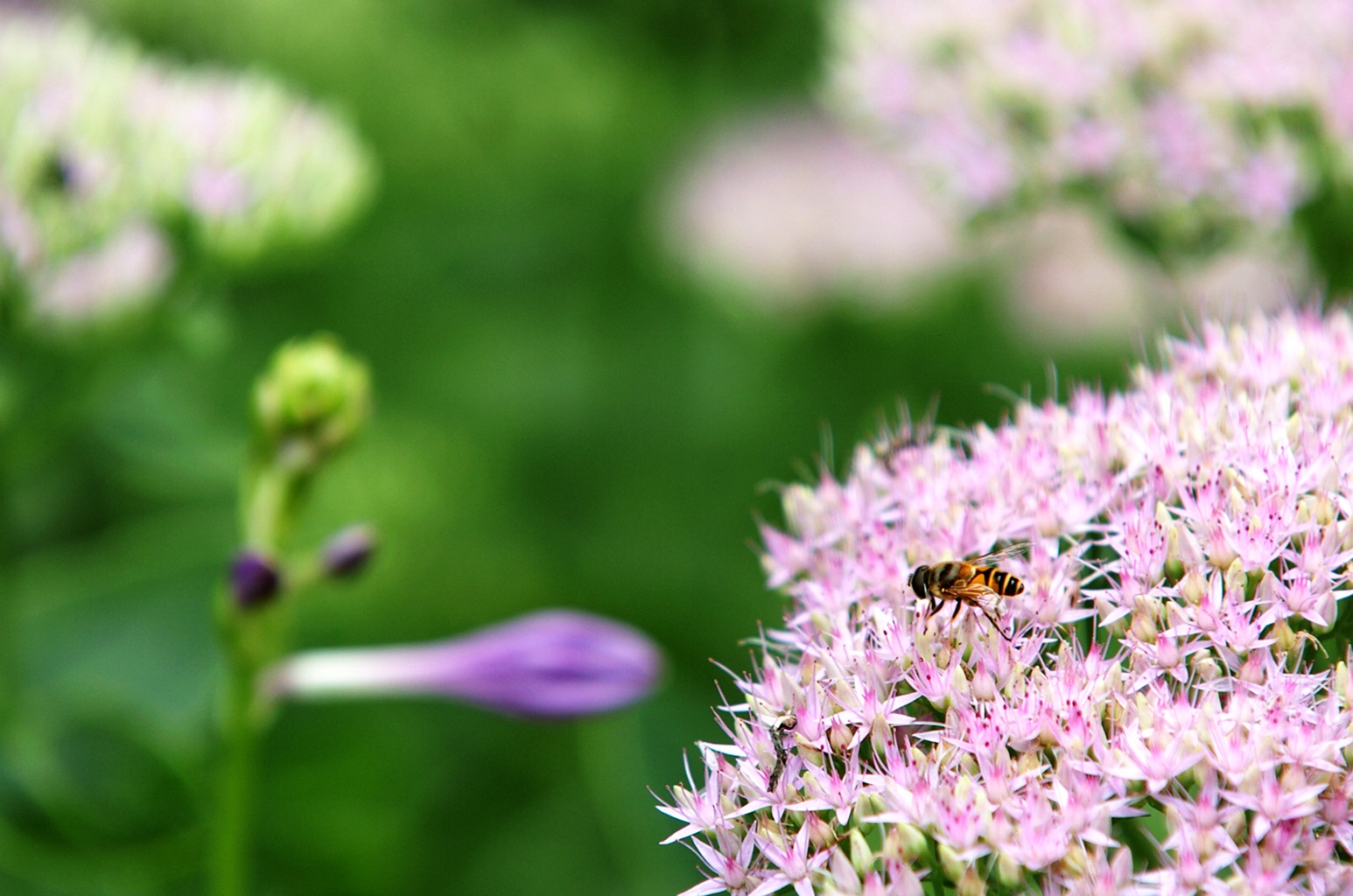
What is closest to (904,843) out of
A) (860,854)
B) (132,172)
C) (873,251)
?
(860,854)

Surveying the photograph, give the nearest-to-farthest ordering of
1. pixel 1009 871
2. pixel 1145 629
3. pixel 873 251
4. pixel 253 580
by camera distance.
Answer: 1. pixel 1009 871
2. pixel 1145 629
3. pixel 253 580
4. pixel 873 251

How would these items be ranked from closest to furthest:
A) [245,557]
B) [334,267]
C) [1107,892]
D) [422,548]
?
[1107,892] < [245,557] < [422,548] < [334,267]

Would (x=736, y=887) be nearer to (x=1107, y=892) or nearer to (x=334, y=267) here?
(x=1107, y=892)

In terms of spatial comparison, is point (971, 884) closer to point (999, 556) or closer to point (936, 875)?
point (936, 875)

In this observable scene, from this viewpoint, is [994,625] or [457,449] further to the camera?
[457,449]

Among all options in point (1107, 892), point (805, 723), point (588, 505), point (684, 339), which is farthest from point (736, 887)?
point (684, 339)
